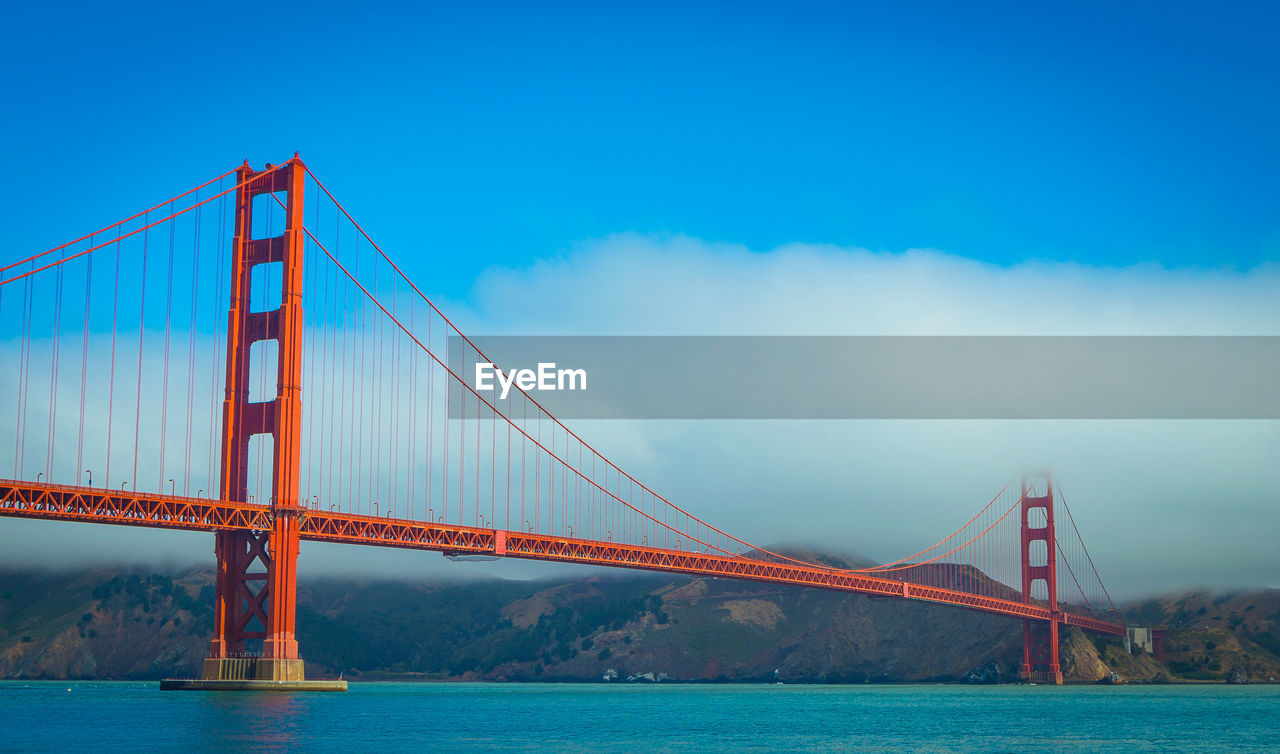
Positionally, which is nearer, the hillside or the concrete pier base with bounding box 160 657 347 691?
the concrete pier base with bounding box 160 657 347 691

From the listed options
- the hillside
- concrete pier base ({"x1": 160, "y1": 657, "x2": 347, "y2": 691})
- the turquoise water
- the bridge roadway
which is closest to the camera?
the turquoise water

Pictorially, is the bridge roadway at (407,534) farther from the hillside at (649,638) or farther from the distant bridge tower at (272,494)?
the hillside at (649,638)

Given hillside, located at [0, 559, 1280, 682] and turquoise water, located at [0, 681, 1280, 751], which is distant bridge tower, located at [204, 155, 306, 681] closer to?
turquoise water, located at [0, 681, 1280, 751]

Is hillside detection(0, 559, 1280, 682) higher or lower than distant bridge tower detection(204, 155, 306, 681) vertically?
lower

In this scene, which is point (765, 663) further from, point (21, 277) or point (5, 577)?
point (21, 277)

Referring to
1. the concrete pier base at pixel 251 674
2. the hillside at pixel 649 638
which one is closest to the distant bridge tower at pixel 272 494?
the concrete pier base at pixel 251 674

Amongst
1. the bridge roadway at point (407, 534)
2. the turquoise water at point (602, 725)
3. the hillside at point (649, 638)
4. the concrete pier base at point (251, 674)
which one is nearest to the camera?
the turquoise water at point (602, 725)

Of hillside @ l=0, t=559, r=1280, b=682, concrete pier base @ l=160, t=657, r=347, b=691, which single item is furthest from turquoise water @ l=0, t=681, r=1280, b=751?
hillside @ l=0, t=559, r=1280, b=682
